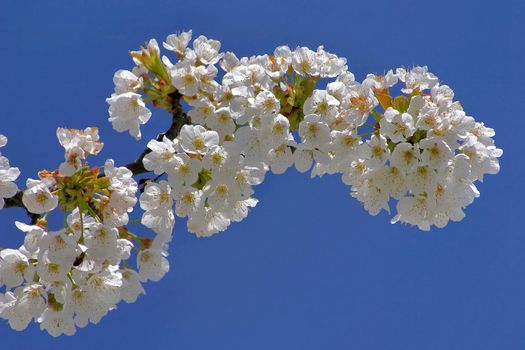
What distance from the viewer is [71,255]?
3.86 metres

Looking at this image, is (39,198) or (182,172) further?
(182,172)

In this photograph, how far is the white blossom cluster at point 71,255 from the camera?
→ 154 inches

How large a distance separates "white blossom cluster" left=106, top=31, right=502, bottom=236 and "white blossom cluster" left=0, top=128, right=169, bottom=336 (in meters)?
0.27

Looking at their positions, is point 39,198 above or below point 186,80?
below

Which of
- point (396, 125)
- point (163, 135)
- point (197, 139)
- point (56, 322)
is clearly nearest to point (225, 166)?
point (197, 139)

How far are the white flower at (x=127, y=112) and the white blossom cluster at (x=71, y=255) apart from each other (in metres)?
0.46

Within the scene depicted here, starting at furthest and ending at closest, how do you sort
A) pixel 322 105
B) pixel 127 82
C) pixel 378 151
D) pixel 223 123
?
1. pixel 127 82
2. pixel 223 123
3. pixel 322 105
4. pixel 378 151

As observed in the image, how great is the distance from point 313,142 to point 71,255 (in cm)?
150

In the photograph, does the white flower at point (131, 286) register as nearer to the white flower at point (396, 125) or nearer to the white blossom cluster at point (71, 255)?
the white blossom cluster at point (71, 255)

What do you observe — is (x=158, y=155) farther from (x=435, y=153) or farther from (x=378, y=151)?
A: (x=435, y=153)

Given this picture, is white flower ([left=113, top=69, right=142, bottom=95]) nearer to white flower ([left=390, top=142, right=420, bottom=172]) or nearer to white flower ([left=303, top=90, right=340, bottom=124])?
white flower ([left=303, top=90, right=340, bottom=124])

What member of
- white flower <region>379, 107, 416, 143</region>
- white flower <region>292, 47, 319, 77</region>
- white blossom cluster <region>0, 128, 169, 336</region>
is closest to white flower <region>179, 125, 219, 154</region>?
white blossom cluster <region>0, 128, 169, 336</region>

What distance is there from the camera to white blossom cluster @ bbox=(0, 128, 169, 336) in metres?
3.91

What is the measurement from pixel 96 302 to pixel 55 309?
0.32 meters
